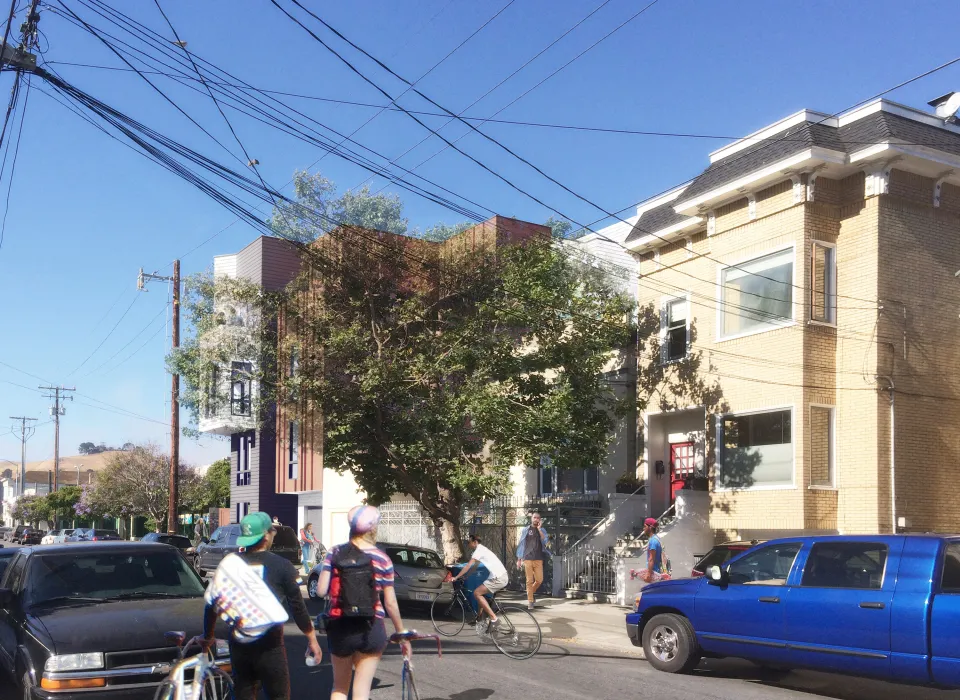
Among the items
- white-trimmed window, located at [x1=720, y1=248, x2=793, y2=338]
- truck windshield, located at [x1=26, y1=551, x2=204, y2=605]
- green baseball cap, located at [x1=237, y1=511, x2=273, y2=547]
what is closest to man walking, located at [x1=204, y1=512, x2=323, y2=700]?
green baseball cap, located at [x1=237, y1=511, x2=273, y2=547]

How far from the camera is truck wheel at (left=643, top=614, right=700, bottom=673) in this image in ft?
35.4

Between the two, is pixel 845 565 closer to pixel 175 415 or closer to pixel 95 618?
pixel 95 618

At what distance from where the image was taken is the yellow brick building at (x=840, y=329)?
17938mm

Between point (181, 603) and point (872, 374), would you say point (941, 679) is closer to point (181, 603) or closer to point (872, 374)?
point (181, 603)

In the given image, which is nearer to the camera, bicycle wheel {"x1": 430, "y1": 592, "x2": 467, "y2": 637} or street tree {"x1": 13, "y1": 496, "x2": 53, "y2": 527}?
bicycle wheel {"x1": 430, "y1": 592, "x2": 467, "y2": 637}

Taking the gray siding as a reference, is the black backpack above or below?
below

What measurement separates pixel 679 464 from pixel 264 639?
1749cm

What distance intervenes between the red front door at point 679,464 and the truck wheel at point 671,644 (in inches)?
419

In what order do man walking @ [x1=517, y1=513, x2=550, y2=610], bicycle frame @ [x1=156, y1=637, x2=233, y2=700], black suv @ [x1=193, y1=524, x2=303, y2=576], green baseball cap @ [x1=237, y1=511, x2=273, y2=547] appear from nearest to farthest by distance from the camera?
bicycle frame @ [x1=156, y1=637, x2=233, y2=700] → green baseball cap @ [x1=237, y1=511, x2=273, y2=547] → man walking @ [x1=517, y1=513, x2=550, y2=610] → black suv @ [x1=193, y1=524, x2=303, y2=576]

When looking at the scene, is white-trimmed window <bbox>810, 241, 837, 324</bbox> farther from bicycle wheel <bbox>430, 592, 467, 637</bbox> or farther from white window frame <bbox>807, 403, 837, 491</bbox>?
bicycle wheel <bbox>430, 592, 467, 637</bbox>

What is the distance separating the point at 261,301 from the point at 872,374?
12.4 meters

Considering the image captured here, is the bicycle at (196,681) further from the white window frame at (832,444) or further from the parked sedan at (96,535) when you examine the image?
the parked sedan at (96,535)

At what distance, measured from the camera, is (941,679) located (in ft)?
28.0

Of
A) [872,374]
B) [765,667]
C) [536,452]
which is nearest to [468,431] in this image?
[536,452]
